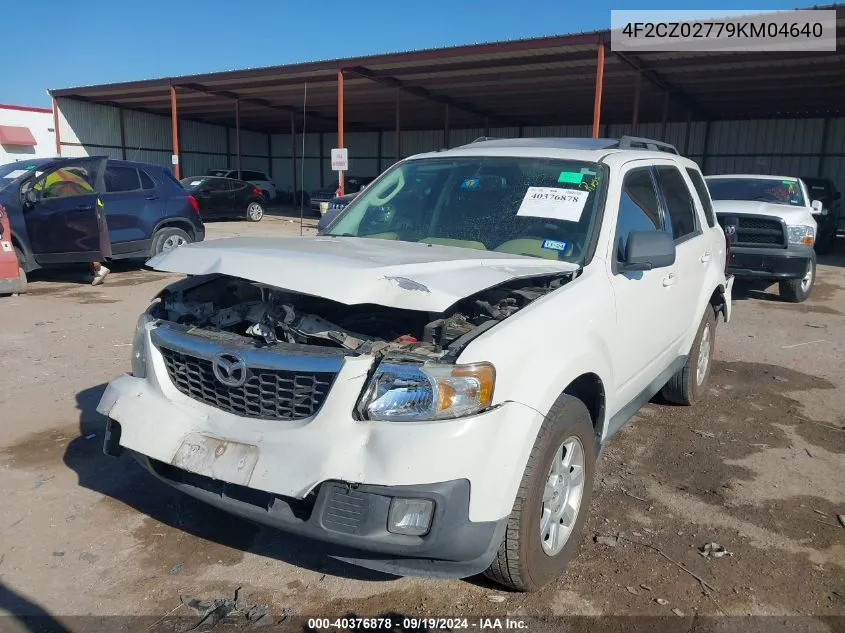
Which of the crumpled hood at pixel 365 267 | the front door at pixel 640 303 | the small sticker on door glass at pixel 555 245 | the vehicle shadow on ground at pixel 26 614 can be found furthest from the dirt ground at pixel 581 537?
the small sticker on door glass at pixel 555 245

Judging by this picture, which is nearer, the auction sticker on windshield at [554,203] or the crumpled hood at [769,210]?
the auction sticker on windshield at [554,203]

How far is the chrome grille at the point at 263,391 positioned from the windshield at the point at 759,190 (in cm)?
941

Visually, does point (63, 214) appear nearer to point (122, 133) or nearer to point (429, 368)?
point (429, 368)

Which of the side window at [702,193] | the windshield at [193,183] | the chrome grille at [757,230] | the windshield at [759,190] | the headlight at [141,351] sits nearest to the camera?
the headlight at [141,351]

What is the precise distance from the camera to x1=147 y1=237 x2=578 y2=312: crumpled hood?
253cm

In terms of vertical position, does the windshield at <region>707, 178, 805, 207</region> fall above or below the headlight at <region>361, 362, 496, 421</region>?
above

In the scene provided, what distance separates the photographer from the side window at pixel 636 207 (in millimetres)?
3520

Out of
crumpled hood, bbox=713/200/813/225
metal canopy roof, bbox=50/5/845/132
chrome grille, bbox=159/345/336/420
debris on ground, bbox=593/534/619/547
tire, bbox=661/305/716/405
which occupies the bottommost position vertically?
debris on ground, bbox=593/534/619/547

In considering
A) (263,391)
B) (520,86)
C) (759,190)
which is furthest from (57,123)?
(263,391)

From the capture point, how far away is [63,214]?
30.0 ft

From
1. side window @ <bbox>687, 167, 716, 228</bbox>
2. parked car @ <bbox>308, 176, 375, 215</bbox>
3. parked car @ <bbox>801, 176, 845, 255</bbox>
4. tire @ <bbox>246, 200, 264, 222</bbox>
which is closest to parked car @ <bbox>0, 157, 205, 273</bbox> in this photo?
side window @ <bbox>687, 167, 716, 228</bbox>

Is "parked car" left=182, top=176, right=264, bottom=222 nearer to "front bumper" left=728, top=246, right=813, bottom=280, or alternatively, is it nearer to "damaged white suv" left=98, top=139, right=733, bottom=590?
"front bumper" left=728, top=246, right=813, bottom=280

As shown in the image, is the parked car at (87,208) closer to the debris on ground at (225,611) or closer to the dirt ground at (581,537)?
the dirt ground at (581,537)

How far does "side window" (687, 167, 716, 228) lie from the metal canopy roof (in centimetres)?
959
